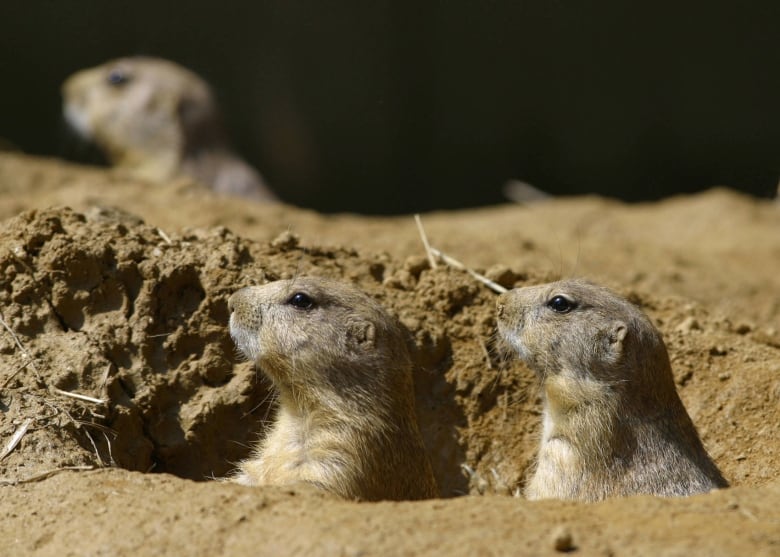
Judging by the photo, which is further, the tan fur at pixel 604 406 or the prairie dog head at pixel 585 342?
the prairie dog head at pixel 585 342

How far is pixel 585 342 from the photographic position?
239 inches

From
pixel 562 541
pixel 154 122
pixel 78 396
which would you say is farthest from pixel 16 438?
pixel 154 122

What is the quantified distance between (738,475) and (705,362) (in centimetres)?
84

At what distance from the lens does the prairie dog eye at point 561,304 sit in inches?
244

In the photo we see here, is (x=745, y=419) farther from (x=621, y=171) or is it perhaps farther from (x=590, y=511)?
(x=621, y=171)

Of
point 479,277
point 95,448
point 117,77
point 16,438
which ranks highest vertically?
point 479,277

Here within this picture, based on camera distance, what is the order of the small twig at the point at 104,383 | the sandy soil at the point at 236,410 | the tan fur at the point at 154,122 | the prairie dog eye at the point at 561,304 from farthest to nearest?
the tan fur at the point at 154,122, the prairie dog eye at the point at 561,304, the small twig at the point at 104,383, the sandy soil at the point at 236,410

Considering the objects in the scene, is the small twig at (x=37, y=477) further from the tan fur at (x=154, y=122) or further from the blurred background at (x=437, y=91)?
the blurred background at (x=437, y=91)

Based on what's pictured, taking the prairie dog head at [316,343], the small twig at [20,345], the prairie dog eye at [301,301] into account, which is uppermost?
the prairie dog eye at [301,301]

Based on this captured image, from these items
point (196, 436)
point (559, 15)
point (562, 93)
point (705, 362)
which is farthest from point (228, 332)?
point (562, 93)

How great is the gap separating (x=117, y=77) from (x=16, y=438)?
11.3 metres

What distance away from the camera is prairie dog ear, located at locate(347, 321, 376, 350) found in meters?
5.96

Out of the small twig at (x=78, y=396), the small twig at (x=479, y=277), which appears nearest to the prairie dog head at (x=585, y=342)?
the small twig at (x=479, y=277)

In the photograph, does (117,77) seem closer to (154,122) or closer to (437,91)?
(154,122)
